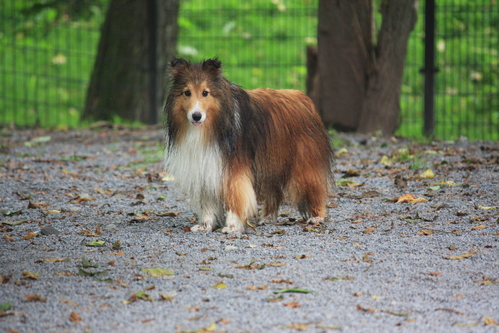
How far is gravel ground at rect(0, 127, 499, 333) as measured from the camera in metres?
3.82

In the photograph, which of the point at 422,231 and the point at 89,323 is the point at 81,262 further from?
the point at 422,231

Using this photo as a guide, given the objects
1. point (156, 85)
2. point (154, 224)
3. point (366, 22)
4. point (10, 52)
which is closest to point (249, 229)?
point (154, 224)

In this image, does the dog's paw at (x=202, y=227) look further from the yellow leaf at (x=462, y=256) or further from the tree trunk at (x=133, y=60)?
the tree trunk at (x=133, y=60)

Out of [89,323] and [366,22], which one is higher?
[366,22]

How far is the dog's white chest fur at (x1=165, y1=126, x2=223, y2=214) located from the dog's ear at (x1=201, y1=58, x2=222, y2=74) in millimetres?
451

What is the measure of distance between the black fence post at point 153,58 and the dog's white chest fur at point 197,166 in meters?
5.96

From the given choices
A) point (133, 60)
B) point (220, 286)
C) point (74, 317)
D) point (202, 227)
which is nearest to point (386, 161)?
point (202, 227)

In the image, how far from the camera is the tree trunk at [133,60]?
1162 cm

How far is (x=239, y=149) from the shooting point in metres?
5.63

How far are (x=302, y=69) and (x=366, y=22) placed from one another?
5.46 metres

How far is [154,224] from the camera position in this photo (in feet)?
19.5

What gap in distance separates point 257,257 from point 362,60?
5.32 meters

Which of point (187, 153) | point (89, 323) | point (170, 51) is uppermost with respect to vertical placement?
point (170, 51)

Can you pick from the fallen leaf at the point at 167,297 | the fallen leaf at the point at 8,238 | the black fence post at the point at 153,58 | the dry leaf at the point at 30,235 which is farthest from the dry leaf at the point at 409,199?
the black fence post at the point at 153,58
